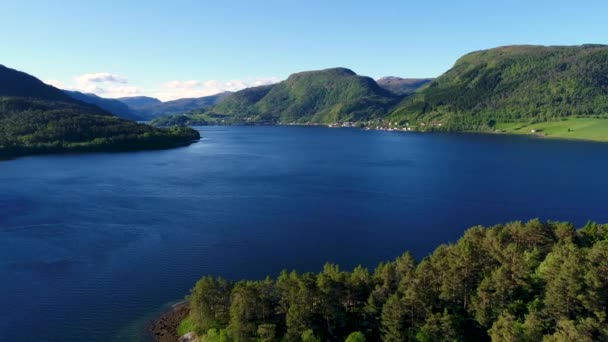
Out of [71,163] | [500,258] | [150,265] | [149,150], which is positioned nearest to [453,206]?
[500,258]

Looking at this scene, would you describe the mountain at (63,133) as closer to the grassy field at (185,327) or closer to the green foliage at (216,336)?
the grassy field at (185,327)

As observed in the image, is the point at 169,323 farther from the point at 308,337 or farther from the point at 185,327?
the point at 308,337

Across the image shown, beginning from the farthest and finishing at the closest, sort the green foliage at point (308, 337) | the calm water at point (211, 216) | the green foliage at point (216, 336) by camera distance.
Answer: the calm water at point (211, 216)
the green foliage at point (216, 336)
the green foliage at point (308, 337)

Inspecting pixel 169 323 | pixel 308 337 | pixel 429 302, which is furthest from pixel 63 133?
pixel 429 302

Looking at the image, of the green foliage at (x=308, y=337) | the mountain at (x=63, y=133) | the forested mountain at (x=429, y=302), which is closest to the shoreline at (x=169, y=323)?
the forested mountain at (x=429, y=302)

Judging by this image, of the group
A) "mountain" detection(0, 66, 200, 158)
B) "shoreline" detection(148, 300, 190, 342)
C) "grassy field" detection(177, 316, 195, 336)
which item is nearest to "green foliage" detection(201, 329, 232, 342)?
"grassy field" detection(177, 316, 195, 336)

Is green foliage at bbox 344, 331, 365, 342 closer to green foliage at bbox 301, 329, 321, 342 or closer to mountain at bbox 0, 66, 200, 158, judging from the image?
green foliage at bbox 301, 329, 321, 342

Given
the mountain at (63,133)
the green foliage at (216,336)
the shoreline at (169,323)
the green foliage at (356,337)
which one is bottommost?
the shoreline at (169,323)
